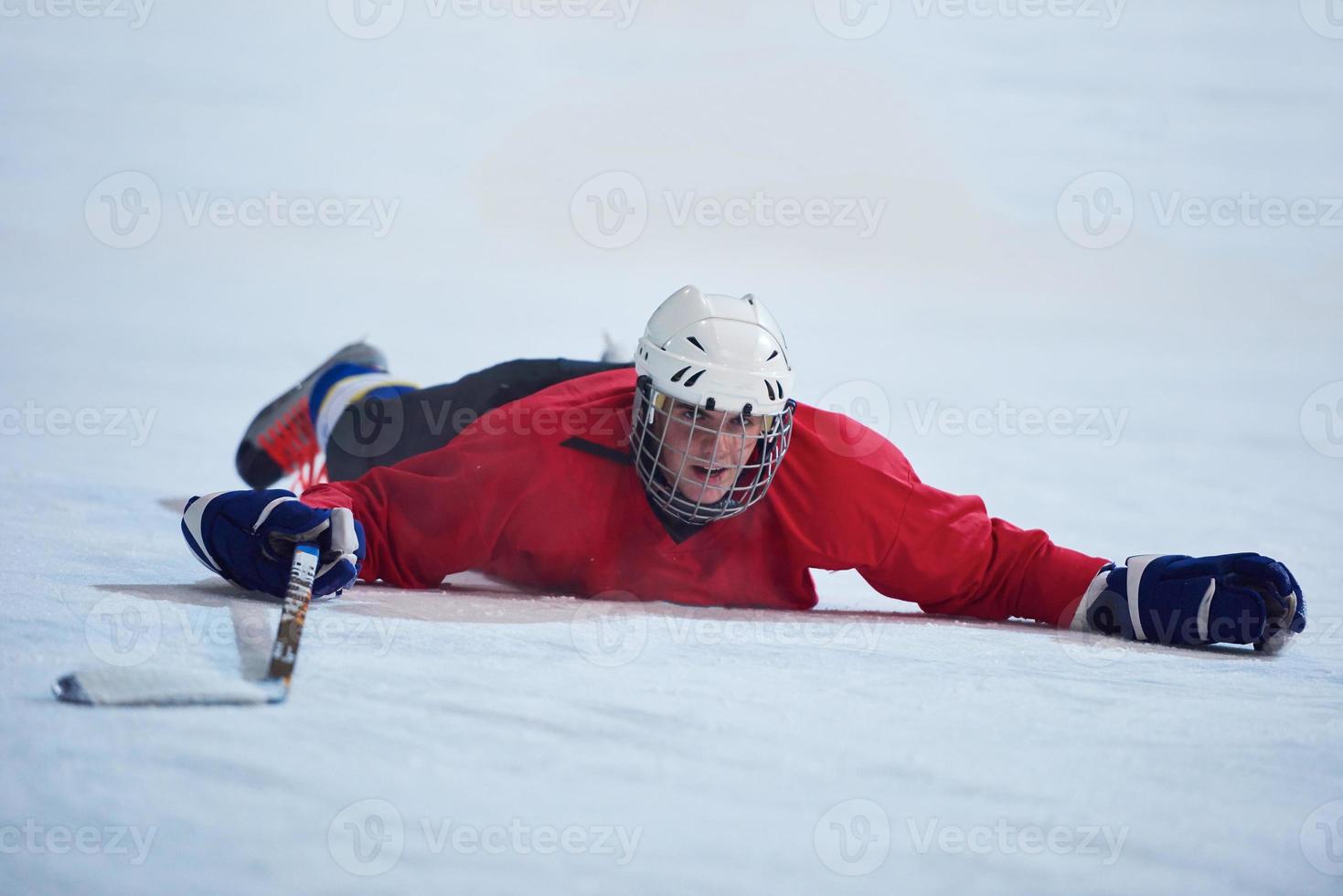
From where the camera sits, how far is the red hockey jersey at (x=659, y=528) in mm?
2273

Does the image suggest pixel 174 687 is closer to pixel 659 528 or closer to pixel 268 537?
pixel 268 537

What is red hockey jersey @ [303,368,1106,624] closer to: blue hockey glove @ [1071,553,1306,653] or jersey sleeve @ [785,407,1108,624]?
jersey sleeve @ [785,407,1108,624]

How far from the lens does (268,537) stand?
81.1 inches

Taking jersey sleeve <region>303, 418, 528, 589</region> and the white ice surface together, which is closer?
the white ice surface

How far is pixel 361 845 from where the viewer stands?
1.25 meters

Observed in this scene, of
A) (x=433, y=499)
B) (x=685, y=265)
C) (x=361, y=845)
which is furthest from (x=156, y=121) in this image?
(x=361, y=845)

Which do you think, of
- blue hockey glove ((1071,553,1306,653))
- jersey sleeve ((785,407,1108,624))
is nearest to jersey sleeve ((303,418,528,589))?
jersey sleeve ((785,407,1108,624))

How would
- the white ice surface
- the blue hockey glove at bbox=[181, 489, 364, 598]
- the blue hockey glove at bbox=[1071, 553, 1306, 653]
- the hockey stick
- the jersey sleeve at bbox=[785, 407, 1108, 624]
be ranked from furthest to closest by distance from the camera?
the jersey sleeve at bbox=[785, 407, 1108, 624], the blue hockey glove at bbox=[1071, 553, 1306, 653], the blue hockey glove at bbox=[181, 489, 364, 598], the hockey stick, the white ice surface

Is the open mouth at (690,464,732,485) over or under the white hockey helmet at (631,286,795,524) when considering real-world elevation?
under

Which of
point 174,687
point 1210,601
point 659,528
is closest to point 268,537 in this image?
point 174,687

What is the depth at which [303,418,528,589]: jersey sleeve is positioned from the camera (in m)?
2.25

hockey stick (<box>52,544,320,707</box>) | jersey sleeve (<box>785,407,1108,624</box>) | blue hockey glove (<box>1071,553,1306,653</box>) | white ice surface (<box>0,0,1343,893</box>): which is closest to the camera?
white ice surface (<box>0,0,1343,893</box>)

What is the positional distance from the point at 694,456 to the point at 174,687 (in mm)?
911

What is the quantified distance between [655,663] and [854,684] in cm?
29
